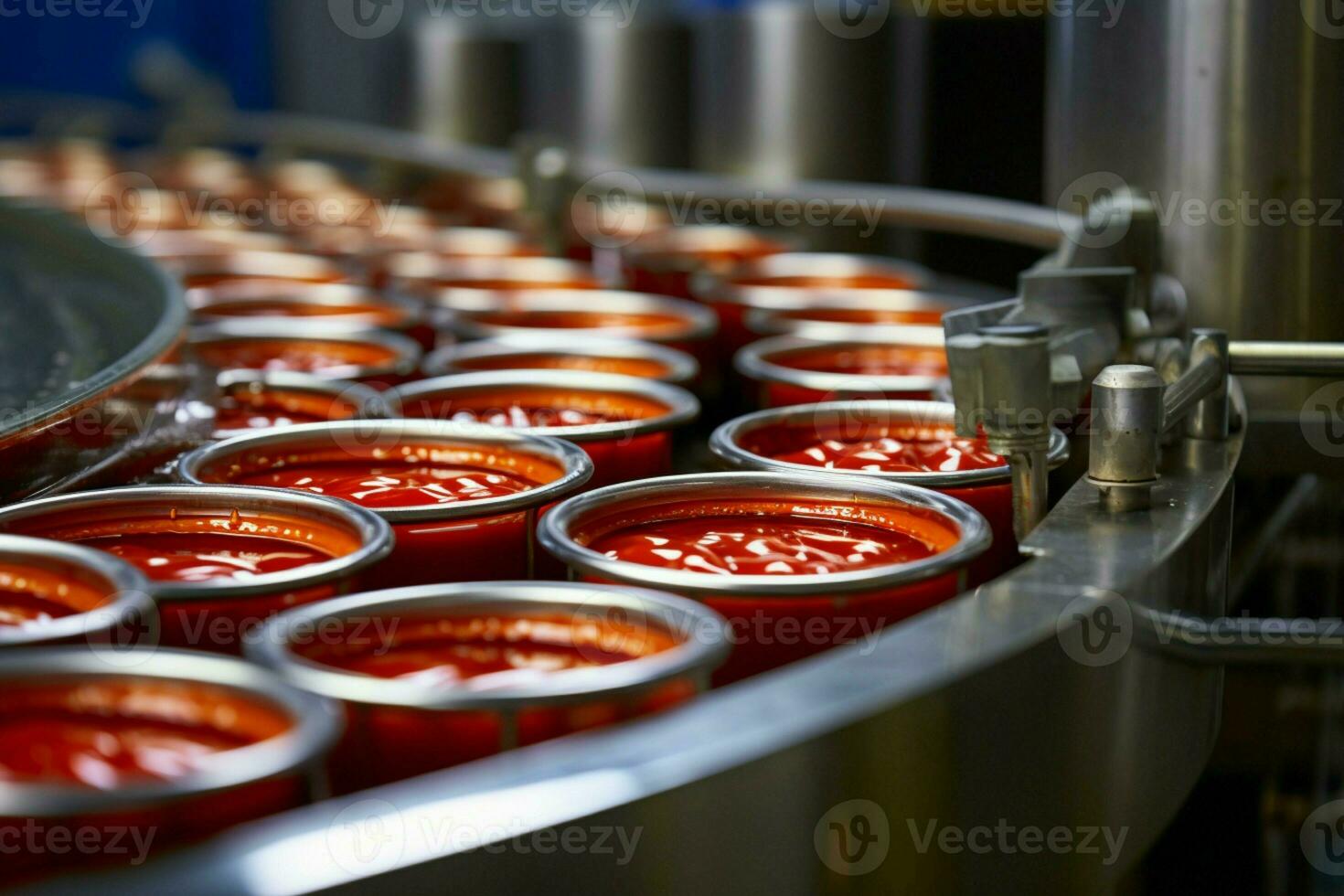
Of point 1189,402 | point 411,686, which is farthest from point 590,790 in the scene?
point 1189,402

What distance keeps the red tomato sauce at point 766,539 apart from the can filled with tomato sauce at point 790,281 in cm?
157

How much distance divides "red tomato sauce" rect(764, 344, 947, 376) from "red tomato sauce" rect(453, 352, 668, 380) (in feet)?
0.83

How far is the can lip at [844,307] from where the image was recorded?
3.01 m

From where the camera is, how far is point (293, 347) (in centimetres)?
304

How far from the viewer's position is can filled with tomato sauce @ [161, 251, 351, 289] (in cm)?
391

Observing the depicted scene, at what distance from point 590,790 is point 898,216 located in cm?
282

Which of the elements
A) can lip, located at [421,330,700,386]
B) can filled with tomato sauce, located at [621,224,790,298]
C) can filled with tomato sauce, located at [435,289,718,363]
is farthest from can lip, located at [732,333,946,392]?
can filled with tomato sauce, located at [621,224,790,298]

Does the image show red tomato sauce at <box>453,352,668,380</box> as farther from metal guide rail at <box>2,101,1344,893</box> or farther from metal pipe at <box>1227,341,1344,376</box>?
metal pipe at <box>1227,341,1344,376</box>

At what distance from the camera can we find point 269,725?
3.92 ft

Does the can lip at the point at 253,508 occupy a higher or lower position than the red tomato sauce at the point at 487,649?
higher

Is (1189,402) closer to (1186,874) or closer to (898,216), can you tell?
(1186,874)

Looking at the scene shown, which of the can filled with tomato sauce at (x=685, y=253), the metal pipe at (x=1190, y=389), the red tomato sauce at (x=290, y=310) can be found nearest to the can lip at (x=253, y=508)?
the metal pipe at (x=1190, y=389)

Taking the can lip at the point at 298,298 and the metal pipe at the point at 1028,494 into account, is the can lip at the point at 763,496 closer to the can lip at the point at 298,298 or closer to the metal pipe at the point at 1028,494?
the metal pipe at the point at 1028,494

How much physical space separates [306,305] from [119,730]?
7.69ft
